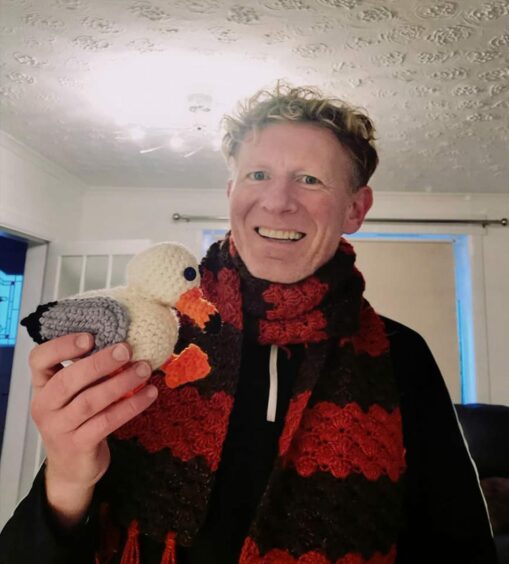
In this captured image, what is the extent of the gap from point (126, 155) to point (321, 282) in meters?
1.76

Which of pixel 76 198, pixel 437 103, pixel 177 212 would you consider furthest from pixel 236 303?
pixel 76 198

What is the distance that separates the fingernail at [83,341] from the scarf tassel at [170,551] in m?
0.30

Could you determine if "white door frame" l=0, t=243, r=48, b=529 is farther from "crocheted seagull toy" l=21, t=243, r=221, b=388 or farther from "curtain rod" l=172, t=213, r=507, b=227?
"crocheted seagull toy" l=21, t=243, r=221, b=388

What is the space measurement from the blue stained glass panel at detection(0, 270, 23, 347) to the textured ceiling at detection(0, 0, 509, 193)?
0.84m

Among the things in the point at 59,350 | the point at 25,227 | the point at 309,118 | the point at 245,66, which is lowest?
the point at 59,350

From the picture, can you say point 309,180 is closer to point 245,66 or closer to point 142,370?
point 142,370

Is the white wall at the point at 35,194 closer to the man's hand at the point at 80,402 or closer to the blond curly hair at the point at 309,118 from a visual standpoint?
the blond curly hair at the point at 309,118

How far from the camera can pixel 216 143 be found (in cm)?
195

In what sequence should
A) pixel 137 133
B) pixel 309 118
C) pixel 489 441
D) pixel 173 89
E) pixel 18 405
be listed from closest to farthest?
pixel 309 118 < pixel 173 89 < pixel 137 133 < pixel 489 441 < pixel 18 405

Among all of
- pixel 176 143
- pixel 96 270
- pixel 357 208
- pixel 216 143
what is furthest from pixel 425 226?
pixel 357 208

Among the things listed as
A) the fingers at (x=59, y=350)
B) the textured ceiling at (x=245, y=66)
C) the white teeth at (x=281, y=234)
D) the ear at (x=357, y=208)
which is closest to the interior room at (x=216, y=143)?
the textured ceiling at (x=245, y=66)

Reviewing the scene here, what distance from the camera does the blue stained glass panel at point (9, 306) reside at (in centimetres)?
245

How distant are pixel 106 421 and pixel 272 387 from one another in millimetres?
283

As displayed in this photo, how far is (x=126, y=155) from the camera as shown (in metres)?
2.14
